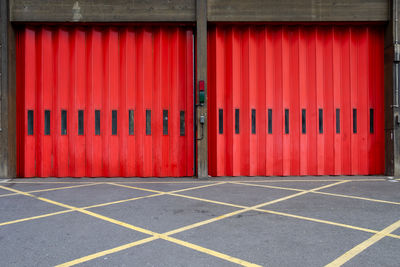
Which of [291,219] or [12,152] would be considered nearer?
[291,219]

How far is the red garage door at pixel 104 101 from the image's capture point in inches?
333

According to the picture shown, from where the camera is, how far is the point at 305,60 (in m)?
8.62

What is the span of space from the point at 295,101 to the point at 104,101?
5.34 meters

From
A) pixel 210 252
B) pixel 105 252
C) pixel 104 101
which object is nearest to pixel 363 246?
pixel 210 252

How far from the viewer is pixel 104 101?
28.0 feet

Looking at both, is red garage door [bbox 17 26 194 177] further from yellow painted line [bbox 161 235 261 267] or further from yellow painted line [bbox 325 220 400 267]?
yellow painted line [bbox 325 220 400 267]

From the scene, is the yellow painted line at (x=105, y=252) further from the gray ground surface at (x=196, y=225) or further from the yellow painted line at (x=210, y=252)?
the yellow painted line at (x=210, y=252)

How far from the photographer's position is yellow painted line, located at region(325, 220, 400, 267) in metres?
2.96

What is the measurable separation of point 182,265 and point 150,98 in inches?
245

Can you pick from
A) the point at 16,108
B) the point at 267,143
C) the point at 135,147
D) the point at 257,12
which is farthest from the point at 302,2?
the point at 16,108

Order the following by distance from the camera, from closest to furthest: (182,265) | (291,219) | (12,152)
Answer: (182,265), (291,219), (12,152)

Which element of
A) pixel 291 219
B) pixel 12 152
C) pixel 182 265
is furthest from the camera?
pixel 12 152

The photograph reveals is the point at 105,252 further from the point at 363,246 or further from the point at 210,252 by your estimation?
the point at 363,246

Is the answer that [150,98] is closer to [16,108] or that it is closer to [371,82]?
[16,108]
